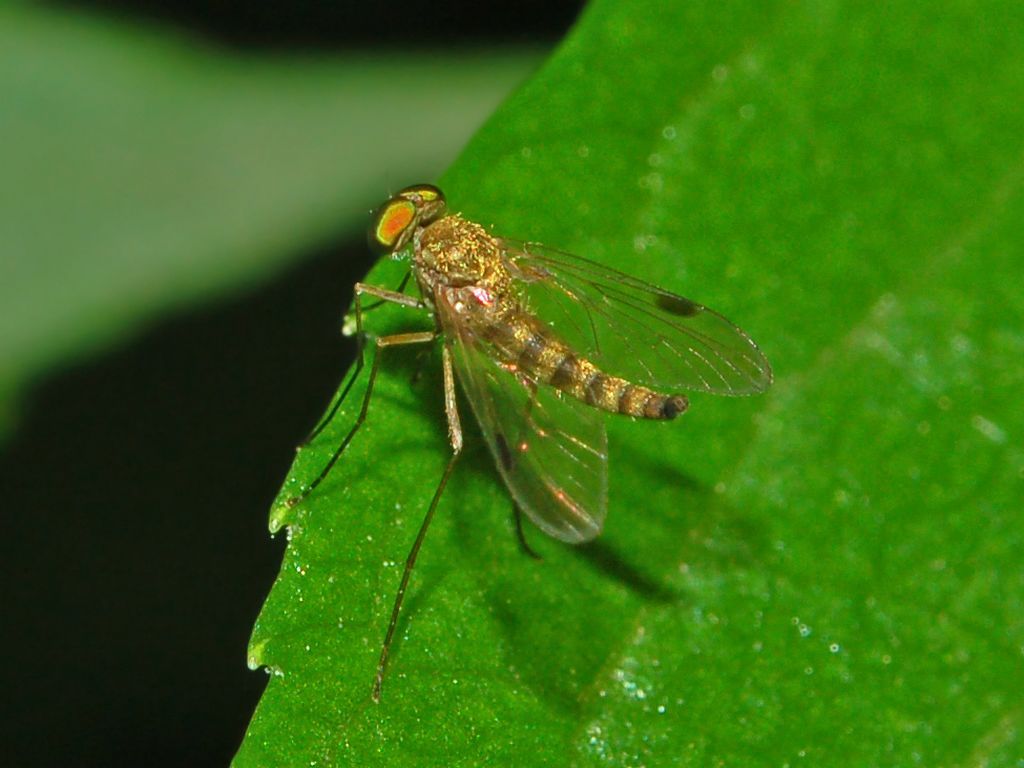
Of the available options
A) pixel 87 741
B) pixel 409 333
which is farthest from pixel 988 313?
pixel 87 741

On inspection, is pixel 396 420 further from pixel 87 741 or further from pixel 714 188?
pixel 87 741

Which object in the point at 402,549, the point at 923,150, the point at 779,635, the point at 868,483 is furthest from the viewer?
the point at 923,150

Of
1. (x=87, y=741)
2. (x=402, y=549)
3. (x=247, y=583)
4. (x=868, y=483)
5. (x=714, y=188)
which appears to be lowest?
(x=87, y=741)

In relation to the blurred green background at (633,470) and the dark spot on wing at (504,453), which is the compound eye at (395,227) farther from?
the dark spot on wing at (504,453)

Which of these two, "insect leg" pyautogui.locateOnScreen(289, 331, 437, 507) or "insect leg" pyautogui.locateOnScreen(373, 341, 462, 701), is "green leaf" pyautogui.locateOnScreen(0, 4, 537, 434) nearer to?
"insect leg" pyautogui.locateOnScreen(289, 331, 437, 507)

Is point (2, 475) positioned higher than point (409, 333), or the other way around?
point (409, 333)

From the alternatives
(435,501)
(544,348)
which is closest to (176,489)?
(544,348)

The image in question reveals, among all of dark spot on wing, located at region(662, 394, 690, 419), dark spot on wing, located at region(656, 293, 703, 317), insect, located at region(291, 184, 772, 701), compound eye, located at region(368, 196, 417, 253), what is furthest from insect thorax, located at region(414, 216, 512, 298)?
dark spot on wing, located at region(662, 394, 690, 419)
